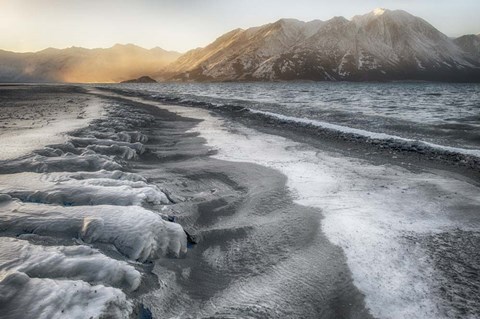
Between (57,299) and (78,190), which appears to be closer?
(57,299)

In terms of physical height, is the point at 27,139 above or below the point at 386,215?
above

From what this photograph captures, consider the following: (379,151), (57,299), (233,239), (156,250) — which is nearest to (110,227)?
(156,250)

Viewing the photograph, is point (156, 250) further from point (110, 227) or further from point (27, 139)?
point (27, 139)

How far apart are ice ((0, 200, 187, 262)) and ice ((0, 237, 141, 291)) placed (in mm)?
423

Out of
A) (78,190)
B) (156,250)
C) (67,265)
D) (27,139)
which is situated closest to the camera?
(67,265)

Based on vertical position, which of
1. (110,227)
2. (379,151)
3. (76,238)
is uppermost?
(110,227)

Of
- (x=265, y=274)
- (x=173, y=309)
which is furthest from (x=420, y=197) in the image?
(x=173, y=309)

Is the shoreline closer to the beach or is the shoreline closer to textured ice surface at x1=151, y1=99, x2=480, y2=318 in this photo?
the beach

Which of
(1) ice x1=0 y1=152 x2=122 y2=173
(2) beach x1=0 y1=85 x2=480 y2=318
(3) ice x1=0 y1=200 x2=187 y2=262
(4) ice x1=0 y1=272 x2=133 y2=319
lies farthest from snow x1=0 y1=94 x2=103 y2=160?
(4) ice x1=0 y1=272 x2=133 y2=319

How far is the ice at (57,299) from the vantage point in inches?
113

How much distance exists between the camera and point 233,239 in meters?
5.09

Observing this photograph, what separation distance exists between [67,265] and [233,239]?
7.68 ft

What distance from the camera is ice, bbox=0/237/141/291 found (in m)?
3.48

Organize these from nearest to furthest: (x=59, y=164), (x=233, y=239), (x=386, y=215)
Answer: (x=233, y=239) → (x=386, y=215) → (x=59, y=164)
